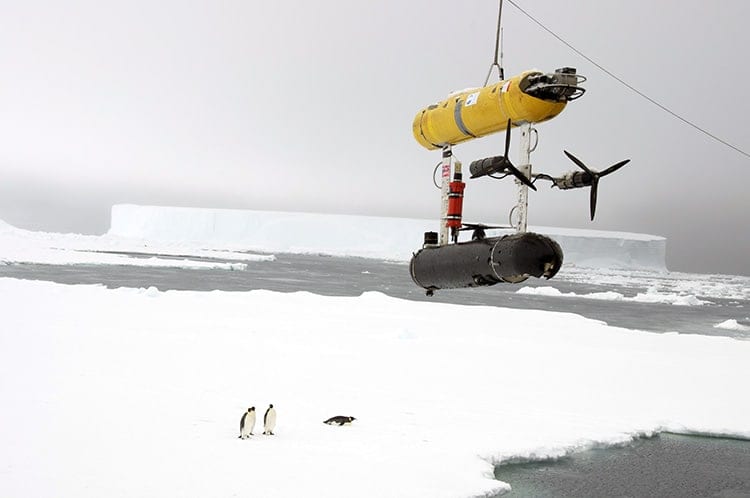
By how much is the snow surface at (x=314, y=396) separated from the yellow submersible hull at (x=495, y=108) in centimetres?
238

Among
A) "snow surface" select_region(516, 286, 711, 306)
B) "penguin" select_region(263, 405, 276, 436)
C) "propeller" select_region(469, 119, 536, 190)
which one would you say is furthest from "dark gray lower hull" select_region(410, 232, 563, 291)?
"snow surface" select_region(516, 286, 711, 306)

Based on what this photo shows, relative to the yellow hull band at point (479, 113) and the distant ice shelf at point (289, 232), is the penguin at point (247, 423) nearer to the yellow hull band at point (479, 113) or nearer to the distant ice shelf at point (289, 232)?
the yellow hull band at point (479, 113)

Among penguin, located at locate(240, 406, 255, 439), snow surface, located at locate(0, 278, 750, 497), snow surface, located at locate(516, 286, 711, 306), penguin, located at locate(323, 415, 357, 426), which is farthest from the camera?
snow surface, located at locate(516, 286, 711, 306)

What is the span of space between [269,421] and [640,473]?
117 inches

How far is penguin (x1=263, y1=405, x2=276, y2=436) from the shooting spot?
5.25 meters

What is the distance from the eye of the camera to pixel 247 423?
5.05m

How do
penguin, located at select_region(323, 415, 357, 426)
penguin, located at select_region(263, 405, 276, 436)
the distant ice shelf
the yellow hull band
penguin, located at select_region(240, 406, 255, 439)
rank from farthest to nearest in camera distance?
1. the distant ice shelf
2. penguin, located at select_region(323, 415, 357, 426)
3. penguin, located at select_region(263, 405, 276, 436)
4. penguin, located at select_region(240, 406, 255, 439)
5. the yellow hull band

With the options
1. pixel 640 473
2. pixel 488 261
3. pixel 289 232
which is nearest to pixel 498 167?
pixel 488 261

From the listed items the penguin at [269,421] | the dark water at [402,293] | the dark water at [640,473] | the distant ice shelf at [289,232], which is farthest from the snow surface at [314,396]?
the distant ice shelf at [289,232]

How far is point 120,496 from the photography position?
3.93m

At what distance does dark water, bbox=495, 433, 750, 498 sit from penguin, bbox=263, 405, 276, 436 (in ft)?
5.72

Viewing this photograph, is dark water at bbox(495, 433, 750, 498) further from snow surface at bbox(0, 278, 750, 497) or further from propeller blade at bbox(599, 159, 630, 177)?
propeller blade at bbox(599, 159, 630, 177)

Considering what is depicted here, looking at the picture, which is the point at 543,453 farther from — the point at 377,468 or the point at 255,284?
A: the point at 255,284

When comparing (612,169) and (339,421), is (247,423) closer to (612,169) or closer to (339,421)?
(339,421)
